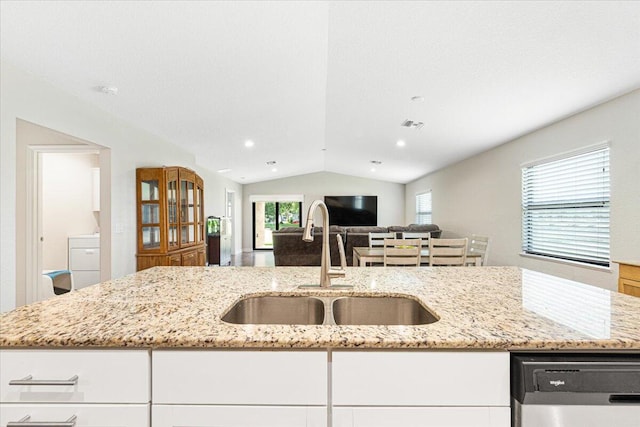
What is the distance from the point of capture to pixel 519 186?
15.5 feet

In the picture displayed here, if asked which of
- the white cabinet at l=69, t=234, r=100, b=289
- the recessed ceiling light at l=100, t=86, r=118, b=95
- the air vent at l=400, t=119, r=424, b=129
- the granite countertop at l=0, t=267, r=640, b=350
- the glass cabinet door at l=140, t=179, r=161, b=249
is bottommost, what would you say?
the white cabinet at l=69, t=234, r=100, b=289

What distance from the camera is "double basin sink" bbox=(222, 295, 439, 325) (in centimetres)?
137

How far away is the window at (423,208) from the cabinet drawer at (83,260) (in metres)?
7.30

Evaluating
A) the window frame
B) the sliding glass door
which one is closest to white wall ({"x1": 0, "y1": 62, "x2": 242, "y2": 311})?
the sliding glass door

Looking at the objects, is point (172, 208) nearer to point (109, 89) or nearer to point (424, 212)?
point (109, 89)

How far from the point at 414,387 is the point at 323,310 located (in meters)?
0.56

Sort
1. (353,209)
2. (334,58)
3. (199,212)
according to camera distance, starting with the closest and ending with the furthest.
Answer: (334,58) < (199,212) < (353,209)

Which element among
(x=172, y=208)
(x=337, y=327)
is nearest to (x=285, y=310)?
(x=337, y=327)

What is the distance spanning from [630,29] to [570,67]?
1.69ft

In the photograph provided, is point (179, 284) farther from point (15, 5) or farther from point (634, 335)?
point (15, 5)

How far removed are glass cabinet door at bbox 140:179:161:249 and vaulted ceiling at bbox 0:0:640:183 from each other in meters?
0.79

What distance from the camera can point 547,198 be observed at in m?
4.16

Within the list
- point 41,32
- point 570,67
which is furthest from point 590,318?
point 41,32

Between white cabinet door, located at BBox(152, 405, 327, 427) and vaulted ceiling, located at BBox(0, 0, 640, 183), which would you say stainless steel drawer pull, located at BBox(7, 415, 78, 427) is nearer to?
white cabinet door, located at BBox(152, 405, 327, 427)
